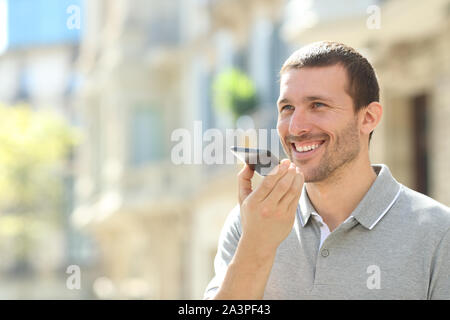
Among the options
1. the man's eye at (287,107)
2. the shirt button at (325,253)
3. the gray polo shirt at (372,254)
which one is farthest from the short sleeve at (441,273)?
the man's eye at (287,107)

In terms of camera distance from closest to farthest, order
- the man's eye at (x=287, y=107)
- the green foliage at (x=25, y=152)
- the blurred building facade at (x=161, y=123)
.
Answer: the man's eye at (x=287, y=107), the blurred building facade at (x=161, y=123), the green foliage at (x=25, y=152)

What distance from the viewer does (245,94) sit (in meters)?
17.8

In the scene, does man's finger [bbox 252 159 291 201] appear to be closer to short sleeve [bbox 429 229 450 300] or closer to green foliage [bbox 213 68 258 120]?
short sleeve [bbox 429 229 450 300]

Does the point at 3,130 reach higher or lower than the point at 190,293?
higher

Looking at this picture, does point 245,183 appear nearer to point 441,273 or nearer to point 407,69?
point 441,273

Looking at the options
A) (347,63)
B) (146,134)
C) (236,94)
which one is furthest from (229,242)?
(146,134)

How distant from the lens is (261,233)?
2.64 metres

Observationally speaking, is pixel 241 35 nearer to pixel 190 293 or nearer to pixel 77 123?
pixel 190 293

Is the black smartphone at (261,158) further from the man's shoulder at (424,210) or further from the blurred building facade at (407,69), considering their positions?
the blurred building facade at (407,69)

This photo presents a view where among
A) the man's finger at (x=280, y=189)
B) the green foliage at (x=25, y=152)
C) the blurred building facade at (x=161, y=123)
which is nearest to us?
the man's finger at (x=280, y=189)

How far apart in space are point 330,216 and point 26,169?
32.8 meters

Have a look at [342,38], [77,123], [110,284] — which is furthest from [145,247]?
[77,123]

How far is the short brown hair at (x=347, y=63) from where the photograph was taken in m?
2.94
